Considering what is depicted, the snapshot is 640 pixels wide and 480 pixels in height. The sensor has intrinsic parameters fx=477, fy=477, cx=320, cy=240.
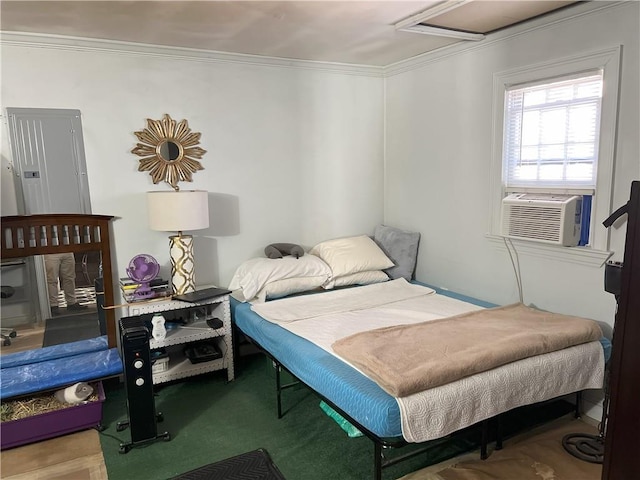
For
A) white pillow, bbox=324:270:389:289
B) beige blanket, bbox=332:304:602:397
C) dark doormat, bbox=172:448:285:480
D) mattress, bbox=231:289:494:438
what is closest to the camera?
mattress, bbox=231:289:494:438

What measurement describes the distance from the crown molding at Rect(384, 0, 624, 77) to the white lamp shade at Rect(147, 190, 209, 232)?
207cm

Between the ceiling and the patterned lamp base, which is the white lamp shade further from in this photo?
the ceiling

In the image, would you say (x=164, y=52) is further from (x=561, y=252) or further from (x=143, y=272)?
(x=561, y=252)

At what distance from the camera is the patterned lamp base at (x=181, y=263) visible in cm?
334

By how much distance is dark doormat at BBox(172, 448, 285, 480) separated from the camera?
234cm

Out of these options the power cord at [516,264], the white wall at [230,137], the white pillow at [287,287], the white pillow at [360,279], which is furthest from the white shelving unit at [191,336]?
the power cord at [516,264]

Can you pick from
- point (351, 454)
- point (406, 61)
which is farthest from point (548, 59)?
point (351, 454)

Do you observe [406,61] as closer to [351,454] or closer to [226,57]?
[226,57]

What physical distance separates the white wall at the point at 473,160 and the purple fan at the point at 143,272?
216 centimetres

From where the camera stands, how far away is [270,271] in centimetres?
356

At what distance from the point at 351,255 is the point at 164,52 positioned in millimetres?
2072

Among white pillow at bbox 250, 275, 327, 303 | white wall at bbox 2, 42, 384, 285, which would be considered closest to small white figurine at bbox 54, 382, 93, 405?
white wall at bbox 2, 42, 384, 285

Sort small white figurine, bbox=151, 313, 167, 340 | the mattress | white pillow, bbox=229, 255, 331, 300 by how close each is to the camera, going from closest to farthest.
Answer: the mattress → small white figurine, bbox=151, 313, 167, 340 → white pillow, bbox=229, 255, 331, 300

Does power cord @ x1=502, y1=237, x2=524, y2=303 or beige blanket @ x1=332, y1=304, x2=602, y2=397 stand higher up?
power cord @ x1=502, y1=237, x2=524, y2=303
